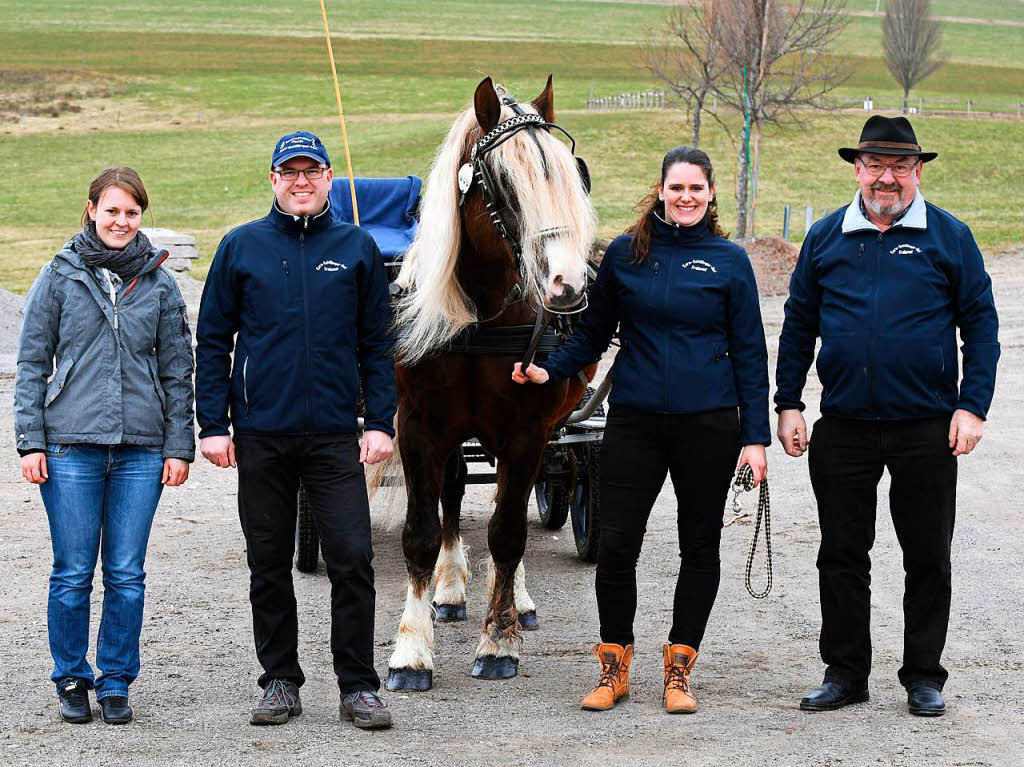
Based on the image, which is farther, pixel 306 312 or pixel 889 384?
pixel 889 384

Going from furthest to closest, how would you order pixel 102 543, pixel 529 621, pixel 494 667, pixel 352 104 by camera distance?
1. pixel 352 104
2. pixel 529 621
3. pixel 494 667
4. pixel 102 543

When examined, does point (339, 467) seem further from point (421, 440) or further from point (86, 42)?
point (86, 42)

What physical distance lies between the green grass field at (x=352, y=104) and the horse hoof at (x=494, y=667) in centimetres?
1699

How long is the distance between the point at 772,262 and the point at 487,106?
1609cm

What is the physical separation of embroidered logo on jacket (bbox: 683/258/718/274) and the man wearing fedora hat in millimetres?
391

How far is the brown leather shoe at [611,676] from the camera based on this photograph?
449 centimetres

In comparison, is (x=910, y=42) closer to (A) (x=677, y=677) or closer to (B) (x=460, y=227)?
(B) (x=460, y=227)

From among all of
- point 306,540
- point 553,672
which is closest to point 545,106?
point 553,672

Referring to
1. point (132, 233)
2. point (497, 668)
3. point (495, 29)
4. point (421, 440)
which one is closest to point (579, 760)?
point (497, 668)

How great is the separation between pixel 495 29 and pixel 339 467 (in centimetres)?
7293

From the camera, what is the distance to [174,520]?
7602 millimetres

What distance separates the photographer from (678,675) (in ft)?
14.7

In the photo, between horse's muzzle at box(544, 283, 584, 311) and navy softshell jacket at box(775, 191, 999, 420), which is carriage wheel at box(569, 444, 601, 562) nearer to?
navy softshell jacket at box(775, 191, 999, 420)

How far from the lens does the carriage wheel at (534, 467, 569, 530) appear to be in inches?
286
